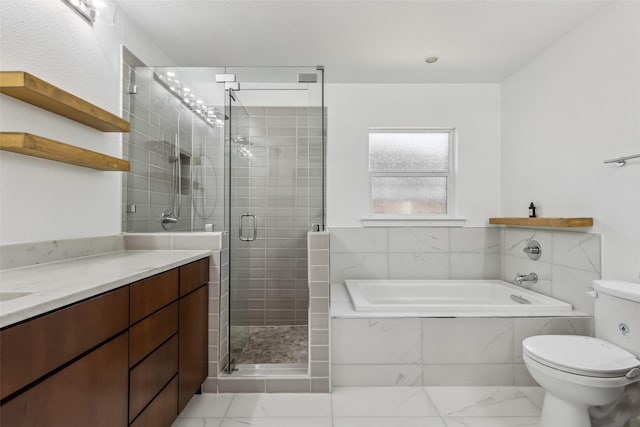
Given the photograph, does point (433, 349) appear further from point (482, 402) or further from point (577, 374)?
point (577, 374)

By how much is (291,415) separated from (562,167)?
2.47 metres

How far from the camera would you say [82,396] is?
95 centimetres

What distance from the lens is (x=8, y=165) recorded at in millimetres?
1296

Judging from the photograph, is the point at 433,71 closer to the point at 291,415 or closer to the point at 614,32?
the point at 614,32

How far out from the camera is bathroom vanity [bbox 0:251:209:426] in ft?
2.54

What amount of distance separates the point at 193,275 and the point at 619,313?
223 centimetres

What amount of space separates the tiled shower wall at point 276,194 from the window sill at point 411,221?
1.09m

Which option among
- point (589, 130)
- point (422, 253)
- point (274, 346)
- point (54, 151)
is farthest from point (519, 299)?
point (54, 151)

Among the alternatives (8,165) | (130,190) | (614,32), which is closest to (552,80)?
(614,32)

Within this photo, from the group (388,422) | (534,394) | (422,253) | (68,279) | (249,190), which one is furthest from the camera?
(422,253)

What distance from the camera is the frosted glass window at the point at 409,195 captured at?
324 cm

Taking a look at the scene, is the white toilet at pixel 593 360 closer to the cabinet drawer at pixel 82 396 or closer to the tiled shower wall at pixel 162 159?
the cabinet drawer at pixel 82 396

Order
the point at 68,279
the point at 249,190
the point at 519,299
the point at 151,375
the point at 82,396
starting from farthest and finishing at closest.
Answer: the point at 519,299 < the point at 249,190 < the point at 151,375 < the point at 68,279 < the point at 82,396

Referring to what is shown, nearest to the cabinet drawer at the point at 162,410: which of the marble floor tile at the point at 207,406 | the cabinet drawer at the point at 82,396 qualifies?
the cabinet drawer at the point at 82,396
